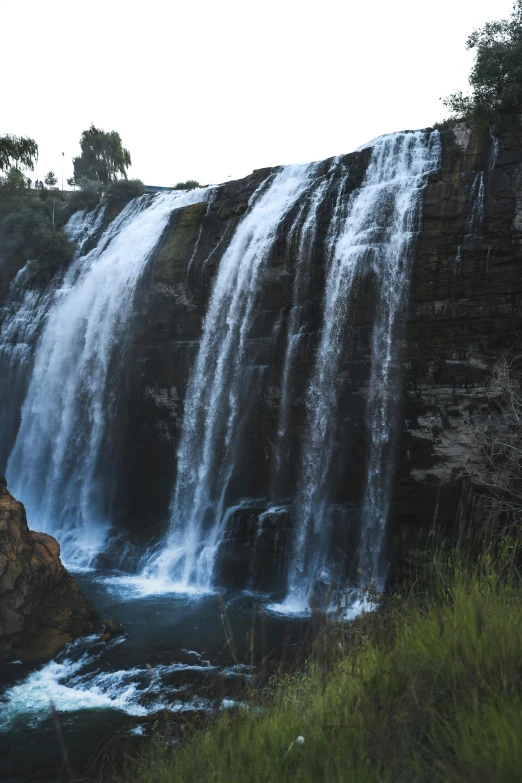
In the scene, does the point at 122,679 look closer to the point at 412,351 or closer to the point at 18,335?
the point at 412,351

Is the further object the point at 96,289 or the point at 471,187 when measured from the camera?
the point at 96,289

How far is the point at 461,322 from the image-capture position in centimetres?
1465

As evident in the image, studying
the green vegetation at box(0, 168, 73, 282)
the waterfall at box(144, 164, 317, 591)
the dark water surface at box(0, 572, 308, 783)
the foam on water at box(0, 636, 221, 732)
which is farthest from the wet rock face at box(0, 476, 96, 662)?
the green vegetation at box(0, 168, 73, 282)

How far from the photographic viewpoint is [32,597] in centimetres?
1145

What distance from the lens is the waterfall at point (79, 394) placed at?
2153 cm

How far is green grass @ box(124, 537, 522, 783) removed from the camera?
2.40 metres

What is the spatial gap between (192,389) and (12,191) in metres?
21.4

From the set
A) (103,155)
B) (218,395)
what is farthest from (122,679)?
(103,155)

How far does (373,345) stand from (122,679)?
31.0 feet

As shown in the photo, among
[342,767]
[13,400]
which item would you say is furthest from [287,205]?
[342,767]

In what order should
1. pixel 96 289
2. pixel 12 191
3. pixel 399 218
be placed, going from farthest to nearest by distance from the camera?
pixel 12 191
pixel 96 289
pixel 399 218

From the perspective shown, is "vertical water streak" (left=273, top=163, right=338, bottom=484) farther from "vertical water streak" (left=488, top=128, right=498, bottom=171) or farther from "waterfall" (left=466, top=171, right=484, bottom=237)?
"vertical water streak" (left=488, top=128, right=498, bottom=171)

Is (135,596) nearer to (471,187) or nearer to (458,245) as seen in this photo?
(458,245)

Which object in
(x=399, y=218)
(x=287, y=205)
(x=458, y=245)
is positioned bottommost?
(x=458, y=245)
